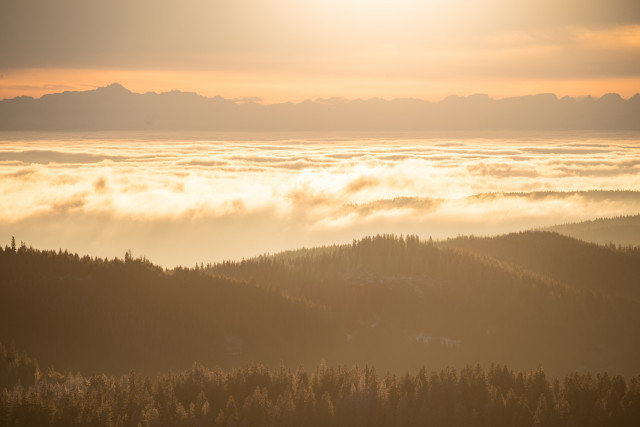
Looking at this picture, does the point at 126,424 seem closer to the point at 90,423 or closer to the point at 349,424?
the point at 90,423

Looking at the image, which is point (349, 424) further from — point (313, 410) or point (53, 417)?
point (53, 417)

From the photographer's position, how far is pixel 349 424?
653 feet

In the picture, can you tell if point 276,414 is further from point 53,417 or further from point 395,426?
point 53,417

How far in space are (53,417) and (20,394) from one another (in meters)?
15.6

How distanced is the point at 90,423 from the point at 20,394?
22250 mm

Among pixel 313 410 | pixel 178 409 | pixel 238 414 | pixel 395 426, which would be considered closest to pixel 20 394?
pixel 178 409

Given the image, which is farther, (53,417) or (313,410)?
(313,410)

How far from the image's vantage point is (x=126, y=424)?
185 meters

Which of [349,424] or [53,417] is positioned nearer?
[53,417]

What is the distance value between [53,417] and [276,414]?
46606 mm

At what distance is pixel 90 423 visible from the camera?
181125 mm

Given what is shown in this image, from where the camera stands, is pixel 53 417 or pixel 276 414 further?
pixel 276 414

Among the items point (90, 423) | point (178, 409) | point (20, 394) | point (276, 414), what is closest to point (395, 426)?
point (276, 414)

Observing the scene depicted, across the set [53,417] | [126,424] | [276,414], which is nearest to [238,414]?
[276,414]
